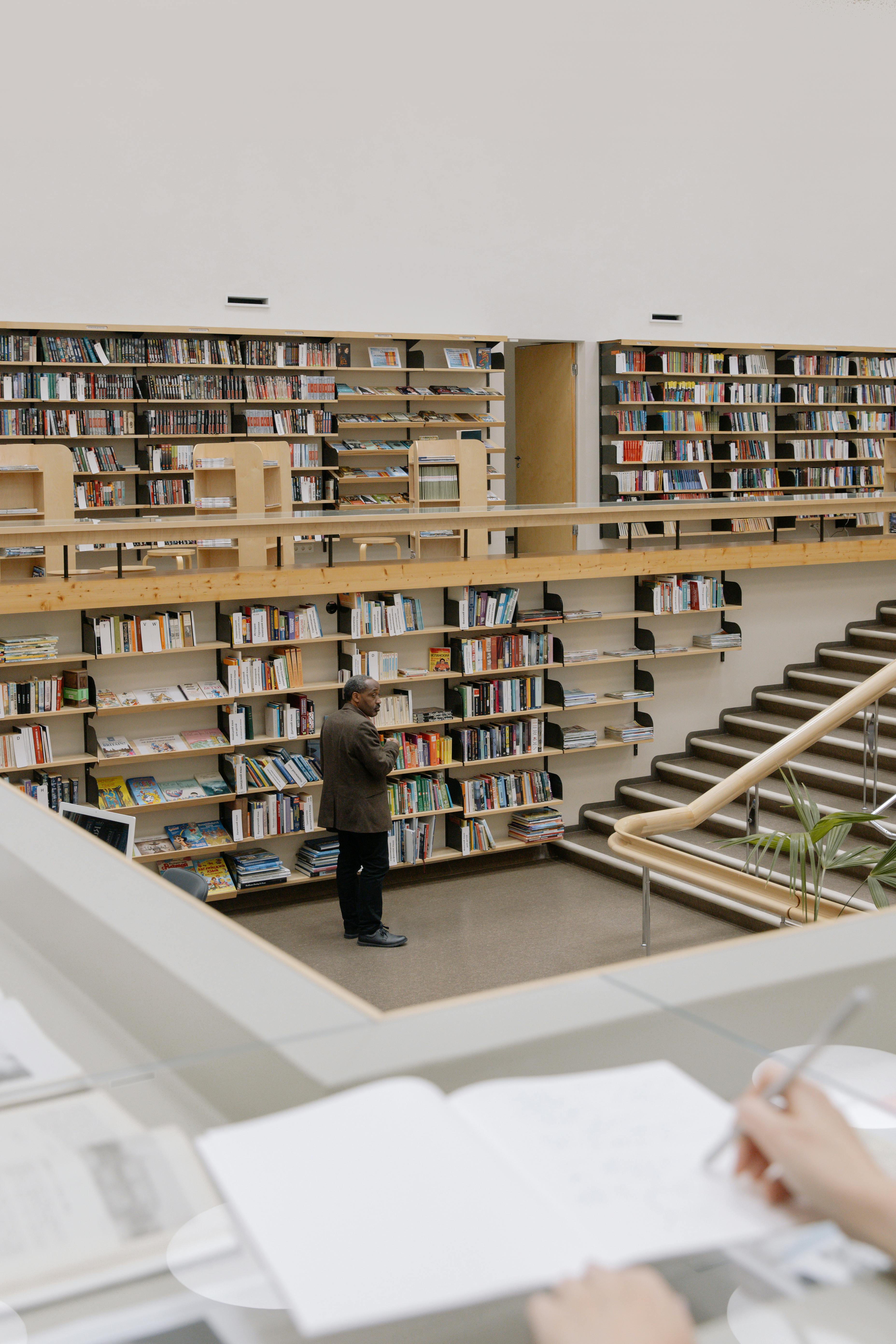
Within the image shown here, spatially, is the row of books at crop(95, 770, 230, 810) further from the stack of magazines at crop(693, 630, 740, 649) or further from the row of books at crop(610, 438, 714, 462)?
the row of books at crop(610, 438, 714, 462)

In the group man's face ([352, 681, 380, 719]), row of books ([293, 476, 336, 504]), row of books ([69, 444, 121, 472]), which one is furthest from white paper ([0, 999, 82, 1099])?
row of books ([293, 476, 336, 504])

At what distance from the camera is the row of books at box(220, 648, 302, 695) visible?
6.49 meters

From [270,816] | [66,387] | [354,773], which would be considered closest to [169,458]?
[66,387]

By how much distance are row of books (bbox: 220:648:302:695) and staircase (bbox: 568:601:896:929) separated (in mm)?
2144

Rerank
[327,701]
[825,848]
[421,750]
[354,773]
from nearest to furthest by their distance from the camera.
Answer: [825,848]
[354,773]
[327,701]
[421,750]

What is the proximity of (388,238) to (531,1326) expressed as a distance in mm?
9899

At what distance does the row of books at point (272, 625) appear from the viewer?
6418mm

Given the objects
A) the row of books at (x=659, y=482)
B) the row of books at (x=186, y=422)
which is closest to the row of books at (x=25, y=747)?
the row of books at (x=186, y=422)

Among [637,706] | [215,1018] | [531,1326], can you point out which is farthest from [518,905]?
[531,1326]

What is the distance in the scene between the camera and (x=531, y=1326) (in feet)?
2.76

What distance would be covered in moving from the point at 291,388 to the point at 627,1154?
29.1 feet

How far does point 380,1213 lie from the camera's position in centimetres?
93

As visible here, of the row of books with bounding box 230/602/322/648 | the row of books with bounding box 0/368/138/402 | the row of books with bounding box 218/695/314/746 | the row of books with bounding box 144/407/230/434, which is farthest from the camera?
the row of books with bounding box 144/407/230/434

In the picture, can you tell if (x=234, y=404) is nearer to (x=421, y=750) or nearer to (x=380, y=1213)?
(x=421, y=750)
